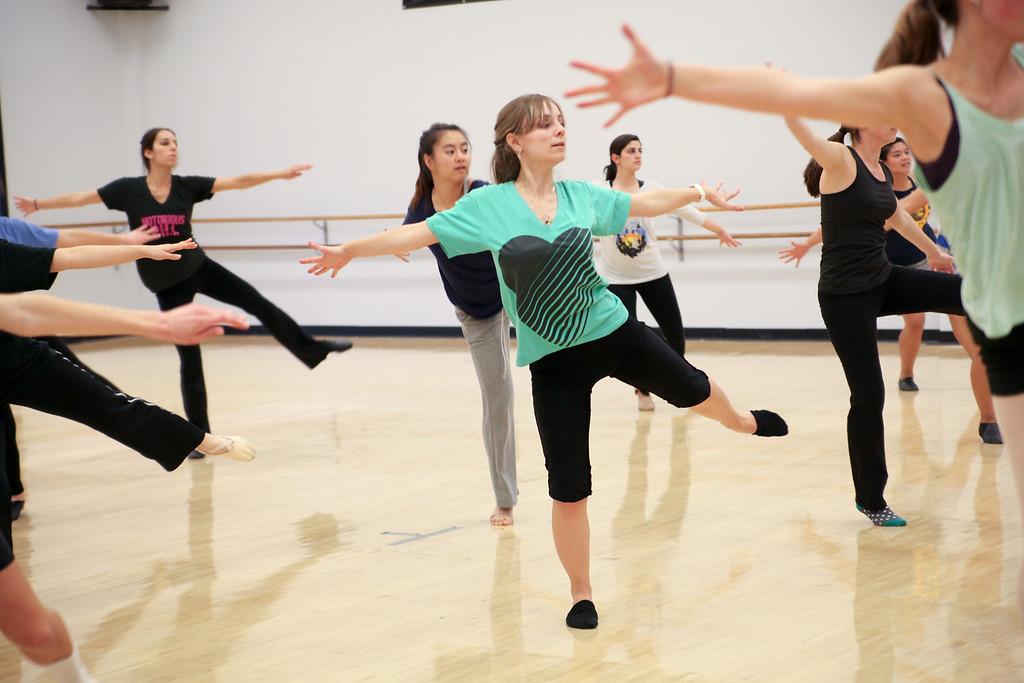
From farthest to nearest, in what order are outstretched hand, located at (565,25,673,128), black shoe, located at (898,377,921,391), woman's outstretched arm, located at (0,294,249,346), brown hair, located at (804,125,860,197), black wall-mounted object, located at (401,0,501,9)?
1. black wall-mounted object, located at (401,0,501,9)
2. black shoe, located at (898,377,921,391)
3. brown hair, located at (804,125,860,197)
4. woman's outstretched arm, located at (0,294,249,346)
5. outstretched hand, located at (565,25,673,128)

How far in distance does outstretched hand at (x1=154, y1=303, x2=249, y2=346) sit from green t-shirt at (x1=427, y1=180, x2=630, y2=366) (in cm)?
120

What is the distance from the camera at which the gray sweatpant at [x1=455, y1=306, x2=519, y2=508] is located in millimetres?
4559

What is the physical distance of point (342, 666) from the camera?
10.4ft

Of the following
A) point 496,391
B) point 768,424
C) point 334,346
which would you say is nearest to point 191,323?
point 768,424

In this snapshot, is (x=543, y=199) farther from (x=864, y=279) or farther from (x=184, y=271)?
(x=184, y=271)

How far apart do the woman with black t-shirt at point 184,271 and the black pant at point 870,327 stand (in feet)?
10.3

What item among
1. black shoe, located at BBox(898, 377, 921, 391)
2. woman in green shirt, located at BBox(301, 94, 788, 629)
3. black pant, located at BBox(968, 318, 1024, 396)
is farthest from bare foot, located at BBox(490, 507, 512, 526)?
black shoe, located at BBox(898, 377, 921, 391)

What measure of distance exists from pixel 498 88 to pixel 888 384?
18.2 ft

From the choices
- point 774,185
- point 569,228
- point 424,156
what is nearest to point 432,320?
point 774,185

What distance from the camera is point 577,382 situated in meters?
3.34

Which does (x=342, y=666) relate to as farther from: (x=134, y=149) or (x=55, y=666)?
(x=134, y=149)

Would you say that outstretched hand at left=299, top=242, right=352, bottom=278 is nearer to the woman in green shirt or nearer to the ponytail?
the woman in green shirt

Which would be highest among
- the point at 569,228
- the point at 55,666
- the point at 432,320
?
the point at 569,228

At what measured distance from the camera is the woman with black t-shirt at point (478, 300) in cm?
446
